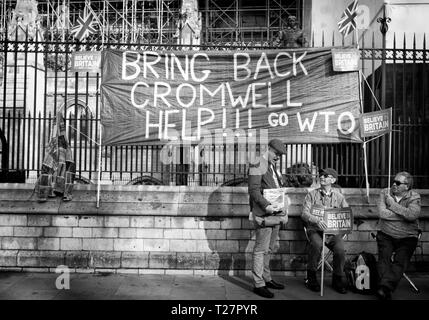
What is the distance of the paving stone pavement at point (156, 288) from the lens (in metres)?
5.60

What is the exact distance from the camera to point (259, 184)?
5523mm

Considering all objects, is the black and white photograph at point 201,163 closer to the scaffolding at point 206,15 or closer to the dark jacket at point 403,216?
the dark jacket at point 403,216

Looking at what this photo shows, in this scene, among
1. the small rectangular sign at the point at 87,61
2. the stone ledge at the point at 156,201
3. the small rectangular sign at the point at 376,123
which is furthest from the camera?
the small rectangular sign at the point at 87,61

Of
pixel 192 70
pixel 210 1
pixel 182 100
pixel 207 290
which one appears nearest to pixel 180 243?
pixel 207 290

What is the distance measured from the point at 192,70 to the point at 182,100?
550 millimetres

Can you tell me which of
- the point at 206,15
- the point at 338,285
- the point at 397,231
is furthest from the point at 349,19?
the point at 206,15

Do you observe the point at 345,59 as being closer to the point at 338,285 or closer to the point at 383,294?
the point at 338,285

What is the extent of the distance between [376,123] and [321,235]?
2182 mm

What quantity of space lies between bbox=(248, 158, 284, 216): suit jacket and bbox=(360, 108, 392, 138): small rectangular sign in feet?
7.50

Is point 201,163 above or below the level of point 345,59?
below

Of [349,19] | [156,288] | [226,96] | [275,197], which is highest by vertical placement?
[349,19]

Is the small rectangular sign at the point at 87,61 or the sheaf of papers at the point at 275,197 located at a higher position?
the small rectangular sign at the point at 87,61

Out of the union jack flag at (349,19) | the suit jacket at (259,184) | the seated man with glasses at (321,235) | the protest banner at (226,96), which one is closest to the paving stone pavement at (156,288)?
the seated man with glasses at (321,235)

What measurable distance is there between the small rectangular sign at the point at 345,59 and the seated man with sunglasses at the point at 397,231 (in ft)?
7.26
